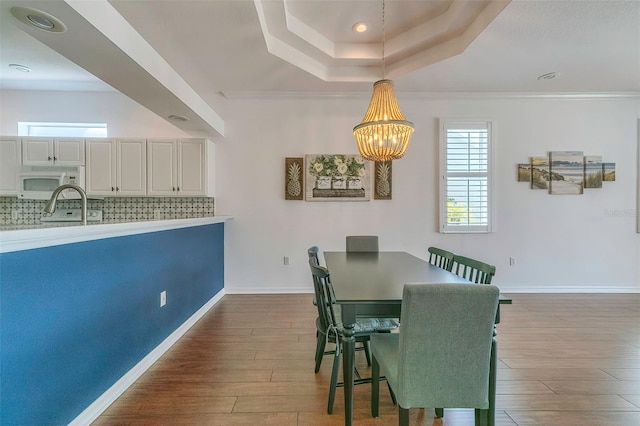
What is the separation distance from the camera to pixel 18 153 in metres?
3.80

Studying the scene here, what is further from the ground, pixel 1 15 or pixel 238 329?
pixel 1 15

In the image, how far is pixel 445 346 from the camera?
1272 millimetres

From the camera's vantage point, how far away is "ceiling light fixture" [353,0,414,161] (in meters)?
2.31

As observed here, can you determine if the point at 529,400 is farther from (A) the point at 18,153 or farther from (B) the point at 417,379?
(A) the point at 18,153

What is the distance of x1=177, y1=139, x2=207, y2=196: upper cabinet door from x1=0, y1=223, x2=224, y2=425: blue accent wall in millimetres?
1457

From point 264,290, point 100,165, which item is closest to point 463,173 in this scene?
point 264,290

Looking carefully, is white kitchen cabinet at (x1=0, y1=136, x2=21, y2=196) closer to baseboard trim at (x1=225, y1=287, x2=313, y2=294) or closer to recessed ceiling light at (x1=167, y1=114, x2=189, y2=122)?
recessed ceiling light at (x1=167, y1=114, x2=189, y2=122)

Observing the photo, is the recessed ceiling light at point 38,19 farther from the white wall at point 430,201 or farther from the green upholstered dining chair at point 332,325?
the white wall at point 430,201

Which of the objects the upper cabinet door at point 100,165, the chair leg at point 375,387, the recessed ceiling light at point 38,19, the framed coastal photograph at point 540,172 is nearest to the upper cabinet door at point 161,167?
the upper cabinet door at point 100,165

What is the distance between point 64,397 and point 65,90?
4.57 meters

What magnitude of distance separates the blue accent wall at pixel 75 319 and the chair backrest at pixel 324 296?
130cm

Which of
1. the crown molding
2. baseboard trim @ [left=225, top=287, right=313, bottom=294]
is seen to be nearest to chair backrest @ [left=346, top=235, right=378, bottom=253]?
baseboard trim @ [left=225, top=287, right=313, bottom=294]

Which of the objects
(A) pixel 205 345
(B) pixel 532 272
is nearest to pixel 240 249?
(A) pixel 205 345

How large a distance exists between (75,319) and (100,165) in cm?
304
